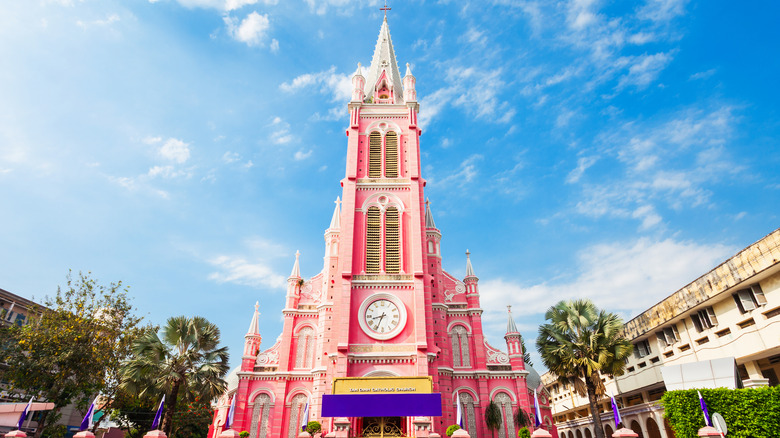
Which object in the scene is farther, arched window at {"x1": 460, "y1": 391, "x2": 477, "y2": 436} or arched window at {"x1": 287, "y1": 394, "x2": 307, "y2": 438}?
arched window at {"x1": 460, "y1": 391, "x2": 477, "y2": 436}

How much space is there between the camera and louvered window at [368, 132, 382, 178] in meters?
29.6

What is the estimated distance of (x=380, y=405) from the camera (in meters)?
19.9

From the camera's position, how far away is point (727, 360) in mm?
18656

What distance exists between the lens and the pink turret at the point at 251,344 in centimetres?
2814

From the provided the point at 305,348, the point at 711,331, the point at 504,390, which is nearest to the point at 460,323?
the point at 504,390

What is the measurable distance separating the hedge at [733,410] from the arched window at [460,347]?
1268cm

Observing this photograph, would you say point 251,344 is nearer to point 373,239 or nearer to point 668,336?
point 373,239

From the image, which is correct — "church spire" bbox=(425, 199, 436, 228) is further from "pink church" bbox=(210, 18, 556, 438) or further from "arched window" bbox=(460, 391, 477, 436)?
"arched window" bbox=(460, 391, 477, 436)

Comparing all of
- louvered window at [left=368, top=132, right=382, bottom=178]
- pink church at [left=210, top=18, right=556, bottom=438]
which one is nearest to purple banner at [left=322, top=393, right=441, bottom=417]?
pink church at [left=210, top=18, right=556, bottom=438]

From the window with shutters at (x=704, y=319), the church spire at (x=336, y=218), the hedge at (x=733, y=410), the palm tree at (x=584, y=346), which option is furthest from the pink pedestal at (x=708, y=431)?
the church spire at (x=336, y=218)

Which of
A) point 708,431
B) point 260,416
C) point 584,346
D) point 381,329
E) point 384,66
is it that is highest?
point 384,66

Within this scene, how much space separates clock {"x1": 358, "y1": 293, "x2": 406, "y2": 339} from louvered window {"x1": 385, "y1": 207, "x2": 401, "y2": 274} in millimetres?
2016

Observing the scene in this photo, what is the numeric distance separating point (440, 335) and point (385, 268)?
20.5ft

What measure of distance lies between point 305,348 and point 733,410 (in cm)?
2308
